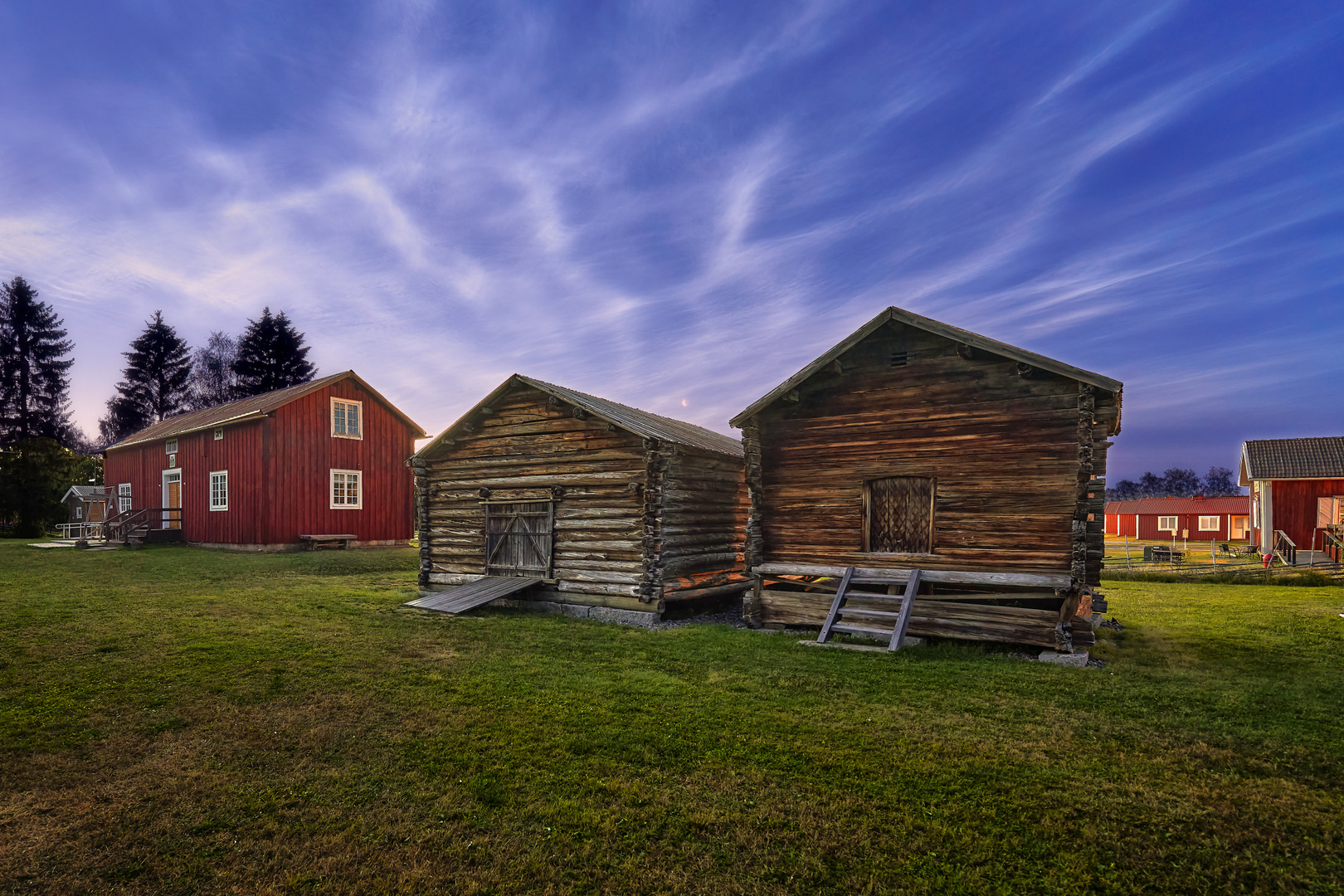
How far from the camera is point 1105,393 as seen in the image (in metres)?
11.2

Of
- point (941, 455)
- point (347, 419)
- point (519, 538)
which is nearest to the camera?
point (941, 455)

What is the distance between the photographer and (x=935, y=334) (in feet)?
40.6

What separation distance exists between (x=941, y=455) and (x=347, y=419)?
27770 mm

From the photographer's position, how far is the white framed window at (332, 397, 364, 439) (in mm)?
30125

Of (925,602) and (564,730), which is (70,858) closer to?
→ (564,730)

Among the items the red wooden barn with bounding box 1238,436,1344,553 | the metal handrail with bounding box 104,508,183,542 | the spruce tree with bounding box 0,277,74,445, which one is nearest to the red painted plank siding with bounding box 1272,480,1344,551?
the red wooden barn with bounding box 1238,436,1344,553

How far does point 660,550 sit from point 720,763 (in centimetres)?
863

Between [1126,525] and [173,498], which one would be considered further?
[1126,525]

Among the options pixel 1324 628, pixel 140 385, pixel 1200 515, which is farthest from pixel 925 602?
pixel 140 385

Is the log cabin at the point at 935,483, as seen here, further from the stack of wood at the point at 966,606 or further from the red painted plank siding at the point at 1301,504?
the red painted plank siding at the point at 1301,504

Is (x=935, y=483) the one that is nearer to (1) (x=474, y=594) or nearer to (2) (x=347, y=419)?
(1) (x=474, y=594)

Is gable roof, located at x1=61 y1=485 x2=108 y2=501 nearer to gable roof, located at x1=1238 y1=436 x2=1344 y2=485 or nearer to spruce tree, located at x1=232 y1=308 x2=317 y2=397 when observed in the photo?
A: spruce tree, located at x1=232 y1=308 x2=317 y2=397

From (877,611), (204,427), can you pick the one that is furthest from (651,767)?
(204,427)

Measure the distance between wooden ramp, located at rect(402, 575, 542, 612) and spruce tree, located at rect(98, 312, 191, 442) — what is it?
184 ft
